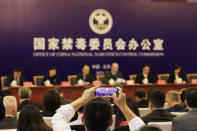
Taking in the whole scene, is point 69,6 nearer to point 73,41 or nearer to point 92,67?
point 73,41

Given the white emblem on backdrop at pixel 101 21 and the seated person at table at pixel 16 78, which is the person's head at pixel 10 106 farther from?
the white emblem on backdrop at pixel 101 21

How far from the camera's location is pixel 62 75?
34.1 feet

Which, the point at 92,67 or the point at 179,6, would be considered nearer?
the point at 92,67

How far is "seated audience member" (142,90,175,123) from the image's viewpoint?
12.4 ft

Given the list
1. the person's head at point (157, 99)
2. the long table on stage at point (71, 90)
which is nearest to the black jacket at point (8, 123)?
the person's head at point (157, 99)

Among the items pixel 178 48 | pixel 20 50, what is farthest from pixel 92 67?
pixel 178 48

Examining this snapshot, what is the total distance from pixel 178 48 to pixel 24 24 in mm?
4854

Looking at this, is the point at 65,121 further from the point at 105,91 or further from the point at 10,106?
the point at 10,106

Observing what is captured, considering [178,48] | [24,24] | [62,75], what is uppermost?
[24,24]

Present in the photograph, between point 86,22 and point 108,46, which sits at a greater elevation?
point 86,22

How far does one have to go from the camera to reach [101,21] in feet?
35.0

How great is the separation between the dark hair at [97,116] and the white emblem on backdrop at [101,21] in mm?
9105

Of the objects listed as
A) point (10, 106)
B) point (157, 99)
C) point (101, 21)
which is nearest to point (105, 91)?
point (10, 106)

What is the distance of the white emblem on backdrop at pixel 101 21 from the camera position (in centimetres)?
1062
